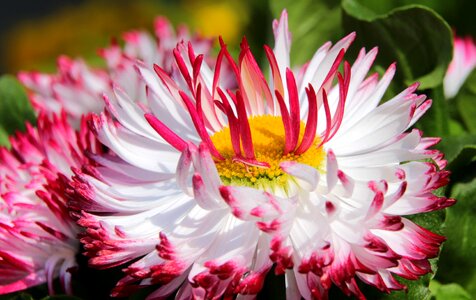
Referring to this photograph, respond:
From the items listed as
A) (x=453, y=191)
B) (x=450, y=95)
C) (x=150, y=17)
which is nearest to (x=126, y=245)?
(x=453, y=191)

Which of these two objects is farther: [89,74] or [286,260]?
[89,74]

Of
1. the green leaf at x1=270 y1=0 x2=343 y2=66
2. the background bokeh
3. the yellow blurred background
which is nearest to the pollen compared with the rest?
the green leaf at x1=270 y1=0 x2=343 y2=66

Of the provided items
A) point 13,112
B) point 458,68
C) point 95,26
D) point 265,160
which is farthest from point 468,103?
point 95,26

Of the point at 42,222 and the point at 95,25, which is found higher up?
the point at 95,25

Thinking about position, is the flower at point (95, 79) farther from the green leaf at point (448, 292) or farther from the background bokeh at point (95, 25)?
the background bokeh at point (95, 25)

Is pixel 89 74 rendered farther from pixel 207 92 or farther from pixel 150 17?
pixel 150 17

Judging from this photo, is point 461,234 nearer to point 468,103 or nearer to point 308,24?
point 468,103
